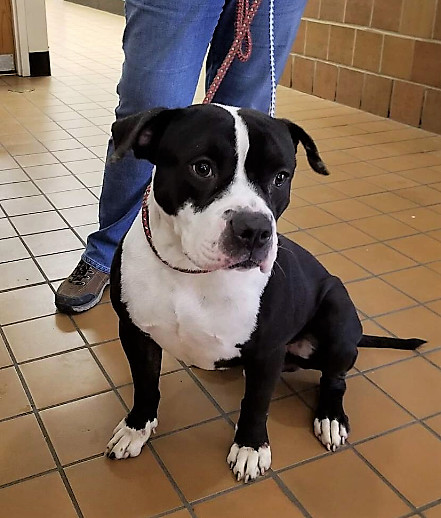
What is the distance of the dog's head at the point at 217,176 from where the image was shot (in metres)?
1.10

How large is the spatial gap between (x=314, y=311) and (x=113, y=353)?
1.91ft

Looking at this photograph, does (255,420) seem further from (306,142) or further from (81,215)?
(81,215)

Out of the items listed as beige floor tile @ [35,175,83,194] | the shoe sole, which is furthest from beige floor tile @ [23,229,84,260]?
beige floor tile @ [35,175,83,194]

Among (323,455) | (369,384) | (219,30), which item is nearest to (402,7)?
(219,30)

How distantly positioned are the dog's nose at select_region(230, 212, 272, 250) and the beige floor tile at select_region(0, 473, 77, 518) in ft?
2.13

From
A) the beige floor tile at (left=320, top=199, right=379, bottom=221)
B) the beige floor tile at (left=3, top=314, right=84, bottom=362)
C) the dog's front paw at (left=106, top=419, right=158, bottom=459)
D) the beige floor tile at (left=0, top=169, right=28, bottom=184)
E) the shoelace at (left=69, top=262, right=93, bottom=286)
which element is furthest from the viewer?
the beige floor tile at (left=0, top=169, right=28, bottom=184)

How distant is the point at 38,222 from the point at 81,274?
2.00 ft

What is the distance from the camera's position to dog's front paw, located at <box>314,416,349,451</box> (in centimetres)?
148

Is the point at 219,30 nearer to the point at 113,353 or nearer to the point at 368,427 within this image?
the point at 113,353

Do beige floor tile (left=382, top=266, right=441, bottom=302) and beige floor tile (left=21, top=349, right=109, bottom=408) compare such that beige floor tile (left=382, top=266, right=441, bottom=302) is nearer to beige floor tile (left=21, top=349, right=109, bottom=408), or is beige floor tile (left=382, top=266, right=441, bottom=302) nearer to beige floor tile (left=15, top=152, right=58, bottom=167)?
beige floor tile (left=21, top=349, right=109, bottom=408)

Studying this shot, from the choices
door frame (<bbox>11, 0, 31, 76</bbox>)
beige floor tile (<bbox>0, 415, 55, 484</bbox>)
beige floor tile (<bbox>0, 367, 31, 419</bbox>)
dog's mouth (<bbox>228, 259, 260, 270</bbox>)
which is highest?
dog's mouth (<bbox>228, 259, 260, 270</bbox>)

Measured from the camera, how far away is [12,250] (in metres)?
2.32

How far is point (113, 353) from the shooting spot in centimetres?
178

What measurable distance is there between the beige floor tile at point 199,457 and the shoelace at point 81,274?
2.19 feet
